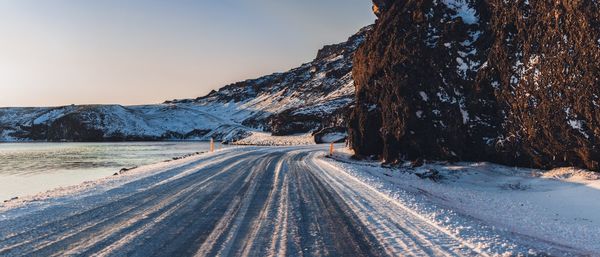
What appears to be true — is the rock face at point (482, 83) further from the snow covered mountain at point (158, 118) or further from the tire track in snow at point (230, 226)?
the snow covered mountain at point (158, 118)

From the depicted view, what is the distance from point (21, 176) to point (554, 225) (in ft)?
A: 81.0

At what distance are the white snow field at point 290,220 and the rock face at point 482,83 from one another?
2255 mm

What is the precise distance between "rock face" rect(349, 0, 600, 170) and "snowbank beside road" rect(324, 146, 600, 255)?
Answer: 1.09 m

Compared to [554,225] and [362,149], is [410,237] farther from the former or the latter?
[362,149]

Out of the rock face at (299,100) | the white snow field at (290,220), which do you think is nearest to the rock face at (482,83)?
the white snow field at (290,220)

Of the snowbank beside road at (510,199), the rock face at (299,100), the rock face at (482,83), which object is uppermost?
the rock face at (299,100)

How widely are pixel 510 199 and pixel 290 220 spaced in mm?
9016

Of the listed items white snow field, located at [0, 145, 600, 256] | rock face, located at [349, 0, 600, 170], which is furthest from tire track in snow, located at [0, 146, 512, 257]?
rock face, located at [349, 0, 600, 170]

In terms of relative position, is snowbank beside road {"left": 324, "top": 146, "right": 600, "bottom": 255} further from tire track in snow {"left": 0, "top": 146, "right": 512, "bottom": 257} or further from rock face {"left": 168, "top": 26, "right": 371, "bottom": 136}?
rock face {"left": 168, "top": 26, "right": 371, "bottom": 136}

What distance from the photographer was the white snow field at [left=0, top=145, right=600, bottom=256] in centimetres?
596

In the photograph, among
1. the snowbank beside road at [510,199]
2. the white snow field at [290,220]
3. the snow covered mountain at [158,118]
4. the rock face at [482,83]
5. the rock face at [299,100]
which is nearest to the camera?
the white snow field at [290,220]

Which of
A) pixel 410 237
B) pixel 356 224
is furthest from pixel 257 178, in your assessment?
pixel 410 237

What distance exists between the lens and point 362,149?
92.2 feet

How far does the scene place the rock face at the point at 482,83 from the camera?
1433 cm
